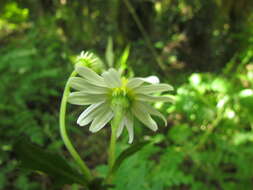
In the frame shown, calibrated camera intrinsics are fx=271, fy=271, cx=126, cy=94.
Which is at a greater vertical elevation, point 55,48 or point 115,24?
point 115,24

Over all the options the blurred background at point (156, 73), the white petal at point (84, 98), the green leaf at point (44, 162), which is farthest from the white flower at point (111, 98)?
the blurred background at point (156, 73)

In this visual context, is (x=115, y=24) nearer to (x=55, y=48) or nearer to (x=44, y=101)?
(x=55, y=48)

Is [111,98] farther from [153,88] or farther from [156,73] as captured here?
[156,73]

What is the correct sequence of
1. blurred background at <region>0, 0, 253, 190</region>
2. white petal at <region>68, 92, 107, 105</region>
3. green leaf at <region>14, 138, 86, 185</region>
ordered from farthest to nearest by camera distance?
1. blurred background at <region>0, 0, 253, 190</region>
2. white petal at <region>68, 92, 107, 105</region>
3. green leaf at <region>14, 138, 86, 185</region>

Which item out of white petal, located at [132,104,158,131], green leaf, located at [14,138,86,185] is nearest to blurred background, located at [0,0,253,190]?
white petal, located at [132,104,158,131]

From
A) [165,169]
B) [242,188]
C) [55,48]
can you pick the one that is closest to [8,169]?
[165,169]

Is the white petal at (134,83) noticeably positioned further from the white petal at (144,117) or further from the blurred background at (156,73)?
the blurred background at (156,73)

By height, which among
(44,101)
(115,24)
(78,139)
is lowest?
(78,139)

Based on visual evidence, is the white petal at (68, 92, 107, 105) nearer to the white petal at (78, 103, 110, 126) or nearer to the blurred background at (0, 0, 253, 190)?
the white petal at (78, 103, 110, 126)
